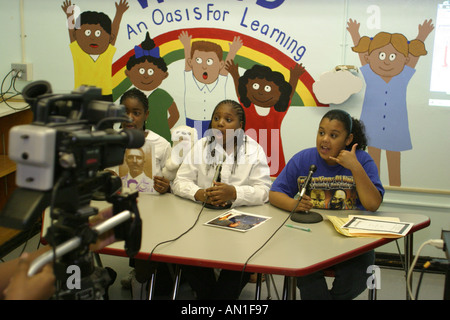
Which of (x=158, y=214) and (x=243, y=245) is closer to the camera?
(x=243, y=245)

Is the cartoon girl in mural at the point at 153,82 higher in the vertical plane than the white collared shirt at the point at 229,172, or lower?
higher

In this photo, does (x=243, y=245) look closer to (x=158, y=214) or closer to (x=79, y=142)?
(x=158, y=214)

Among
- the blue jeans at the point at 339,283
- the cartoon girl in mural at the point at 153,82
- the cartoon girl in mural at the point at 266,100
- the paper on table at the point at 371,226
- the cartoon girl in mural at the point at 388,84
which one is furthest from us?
the cartoon girl in mural at the point at 153,82

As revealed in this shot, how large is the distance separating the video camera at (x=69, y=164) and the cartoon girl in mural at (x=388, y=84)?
2.21m

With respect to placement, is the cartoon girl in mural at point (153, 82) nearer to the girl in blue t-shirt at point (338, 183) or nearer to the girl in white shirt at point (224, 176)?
the girl in white shirt at point (224, 176)

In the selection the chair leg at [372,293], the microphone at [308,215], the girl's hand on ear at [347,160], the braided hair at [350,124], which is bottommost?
the chair leg at [372,293]

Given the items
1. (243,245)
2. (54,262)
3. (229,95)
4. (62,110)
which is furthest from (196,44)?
(54,262)

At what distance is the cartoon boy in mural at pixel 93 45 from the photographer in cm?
350

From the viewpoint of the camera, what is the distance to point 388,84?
10.1ft

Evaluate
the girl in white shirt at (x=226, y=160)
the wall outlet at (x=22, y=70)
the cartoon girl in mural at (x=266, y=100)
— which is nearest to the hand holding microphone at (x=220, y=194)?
the girl in white shirt at (x=226, y=160)

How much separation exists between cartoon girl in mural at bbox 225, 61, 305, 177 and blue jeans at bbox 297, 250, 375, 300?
4.37 feet

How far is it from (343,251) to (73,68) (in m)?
2.69

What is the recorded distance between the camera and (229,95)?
3.36 metres

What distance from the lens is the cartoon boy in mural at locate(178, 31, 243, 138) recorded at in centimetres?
334
